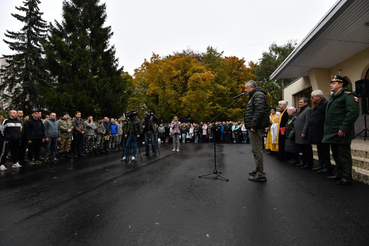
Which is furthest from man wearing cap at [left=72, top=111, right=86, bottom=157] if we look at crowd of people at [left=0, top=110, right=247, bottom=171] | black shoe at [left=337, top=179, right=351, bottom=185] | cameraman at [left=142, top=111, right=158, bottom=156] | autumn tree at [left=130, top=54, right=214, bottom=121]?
autumn tree at [left=130, top=54, right=214, bottom=121]

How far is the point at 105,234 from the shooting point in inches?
100

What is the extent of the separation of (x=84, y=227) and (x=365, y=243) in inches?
126

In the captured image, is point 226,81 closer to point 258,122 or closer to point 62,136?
point 62,136

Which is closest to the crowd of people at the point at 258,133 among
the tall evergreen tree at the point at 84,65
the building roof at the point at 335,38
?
the building roof at the point at 335,38

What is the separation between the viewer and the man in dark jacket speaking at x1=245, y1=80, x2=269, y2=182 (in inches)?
189

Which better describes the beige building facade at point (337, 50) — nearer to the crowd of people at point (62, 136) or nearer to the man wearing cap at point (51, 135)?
the crowd of people at point (62, 136)

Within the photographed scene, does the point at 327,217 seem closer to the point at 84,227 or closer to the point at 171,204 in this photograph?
the point at 171,204

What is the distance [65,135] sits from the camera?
962 cm

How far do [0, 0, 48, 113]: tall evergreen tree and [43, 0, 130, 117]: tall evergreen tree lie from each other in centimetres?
341

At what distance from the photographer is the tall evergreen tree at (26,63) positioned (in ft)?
75.5

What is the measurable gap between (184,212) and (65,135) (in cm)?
841

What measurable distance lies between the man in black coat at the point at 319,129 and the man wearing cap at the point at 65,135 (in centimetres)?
934

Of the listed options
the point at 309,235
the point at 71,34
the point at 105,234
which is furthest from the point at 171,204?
the point at 71,34

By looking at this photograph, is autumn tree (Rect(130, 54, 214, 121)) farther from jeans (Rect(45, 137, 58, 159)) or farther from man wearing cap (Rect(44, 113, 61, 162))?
jeans (Rect(45, 137, 58, 159))
